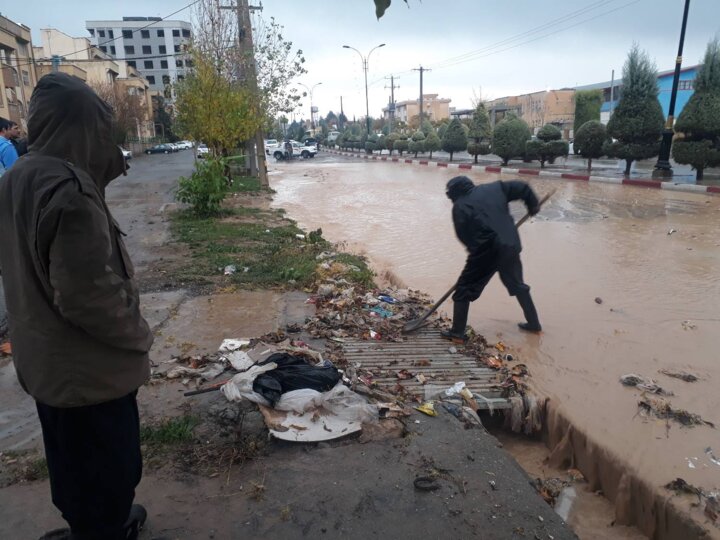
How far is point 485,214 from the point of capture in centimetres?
456

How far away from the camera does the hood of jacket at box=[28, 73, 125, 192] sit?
5.54ft

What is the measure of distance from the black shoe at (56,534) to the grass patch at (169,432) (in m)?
0.73

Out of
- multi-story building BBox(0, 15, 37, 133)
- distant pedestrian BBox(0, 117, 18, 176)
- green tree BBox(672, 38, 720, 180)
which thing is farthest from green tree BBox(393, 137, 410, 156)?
distant pedestrian BBox(0, 117, 18, 176)

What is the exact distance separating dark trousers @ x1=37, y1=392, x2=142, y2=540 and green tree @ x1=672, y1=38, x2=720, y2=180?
57.7 feet

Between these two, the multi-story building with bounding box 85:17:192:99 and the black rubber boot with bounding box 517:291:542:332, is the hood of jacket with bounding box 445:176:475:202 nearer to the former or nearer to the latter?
the black rubber boot with bounding box 517:291:542:332

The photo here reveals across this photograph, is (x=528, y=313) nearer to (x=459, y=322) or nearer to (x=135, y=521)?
(x=459, y=322)

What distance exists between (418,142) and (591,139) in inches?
614

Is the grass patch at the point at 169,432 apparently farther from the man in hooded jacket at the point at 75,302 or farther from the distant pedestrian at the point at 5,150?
the distant pedestrian at the point at 5,150

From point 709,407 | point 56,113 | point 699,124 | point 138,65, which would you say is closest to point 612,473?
point 709,407

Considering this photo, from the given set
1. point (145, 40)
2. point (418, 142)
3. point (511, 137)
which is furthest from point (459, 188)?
point (145, 40)

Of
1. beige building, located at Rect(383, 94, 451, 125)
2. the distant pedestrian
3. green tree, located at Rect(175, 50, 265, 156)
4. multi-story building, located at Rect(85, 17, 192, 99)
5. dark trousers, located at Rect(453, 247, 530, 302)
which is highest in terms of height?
multi-story building, located at Rect(85, 17, 192, 99)

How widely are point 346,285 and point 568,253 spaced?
4.11 m

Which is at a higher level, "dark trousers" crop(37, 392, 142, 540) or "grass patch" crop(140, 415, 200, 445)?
"dark trousers" crop(37, 392, 142, 540)

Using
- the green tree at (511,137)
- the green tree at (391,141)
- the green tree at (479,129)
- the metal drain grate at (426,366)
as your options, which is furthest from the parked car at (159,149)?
the metal drain grate at (426,366)
